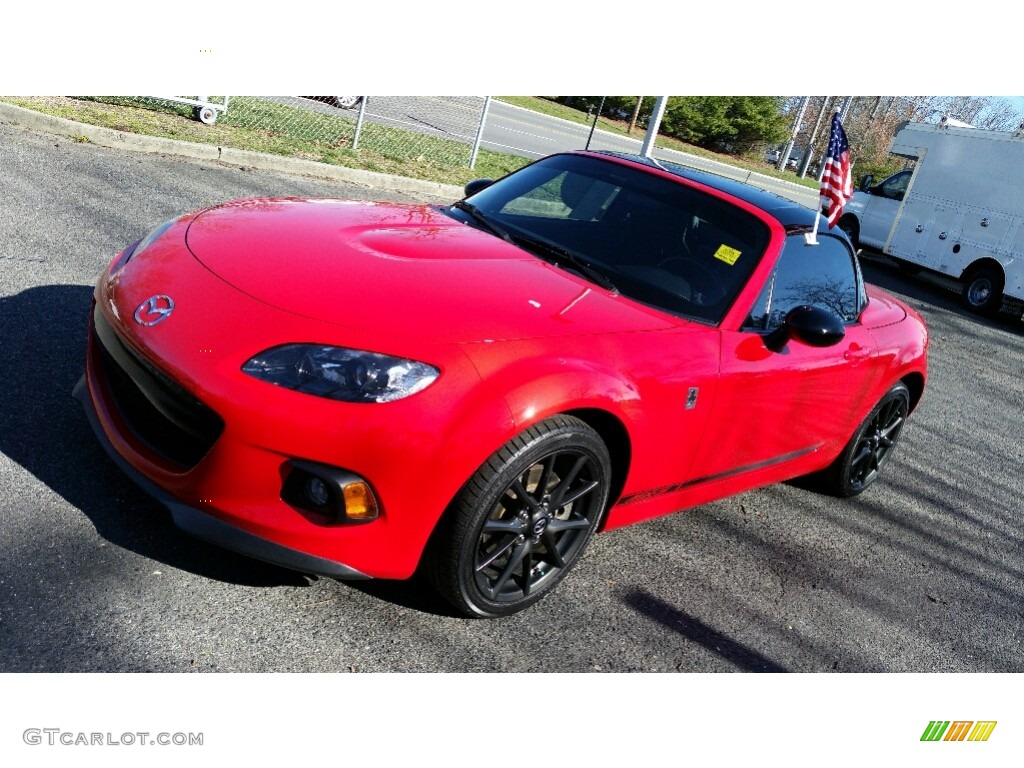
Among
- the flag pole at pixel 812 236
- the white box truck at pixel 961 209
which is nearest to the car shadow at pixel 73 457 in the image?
the flag pole at pixel 812 236

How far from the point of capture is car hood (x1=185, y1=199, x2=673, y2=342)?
9.75ft

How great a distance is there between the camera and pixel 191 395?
2.74 meters

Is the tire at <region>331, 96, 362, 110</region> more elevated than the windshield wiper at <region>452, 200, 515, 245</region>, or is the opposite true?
the windshield wiper at <region>452, 200, 515, 245</region>

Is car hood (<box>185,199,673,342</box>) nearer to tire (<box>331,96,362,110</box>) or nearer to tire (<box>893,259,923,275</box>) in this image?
tire (<box>331,96,362,110</box>)

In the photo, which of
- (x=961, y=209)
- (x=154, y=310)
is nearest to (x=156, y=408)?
(x=154, y=310)

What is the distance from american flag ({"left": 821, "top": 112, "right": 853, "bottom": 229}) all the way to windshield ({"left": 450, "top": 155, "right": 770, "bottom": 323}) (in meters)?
1.16

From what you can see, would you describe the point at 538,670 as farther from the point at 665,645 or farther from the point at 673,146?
the point at 673,146

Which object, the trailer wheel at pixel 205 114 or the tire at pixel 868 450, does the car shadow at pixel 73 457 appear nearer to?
the tire at pixel 868 450

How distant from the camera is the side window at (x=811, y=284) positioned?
13.0ft

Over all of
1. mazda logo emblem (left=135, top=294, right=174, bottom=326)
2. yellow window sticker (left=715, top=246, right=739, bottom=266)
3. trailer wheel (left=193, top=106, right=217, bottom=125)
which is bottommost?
trailer wheel (left=193, top=106, right=217, bottom=125)

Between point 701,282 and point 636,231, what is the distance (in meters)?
0.39

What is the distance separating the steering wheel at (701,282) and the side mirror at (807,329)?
29 centimetres
